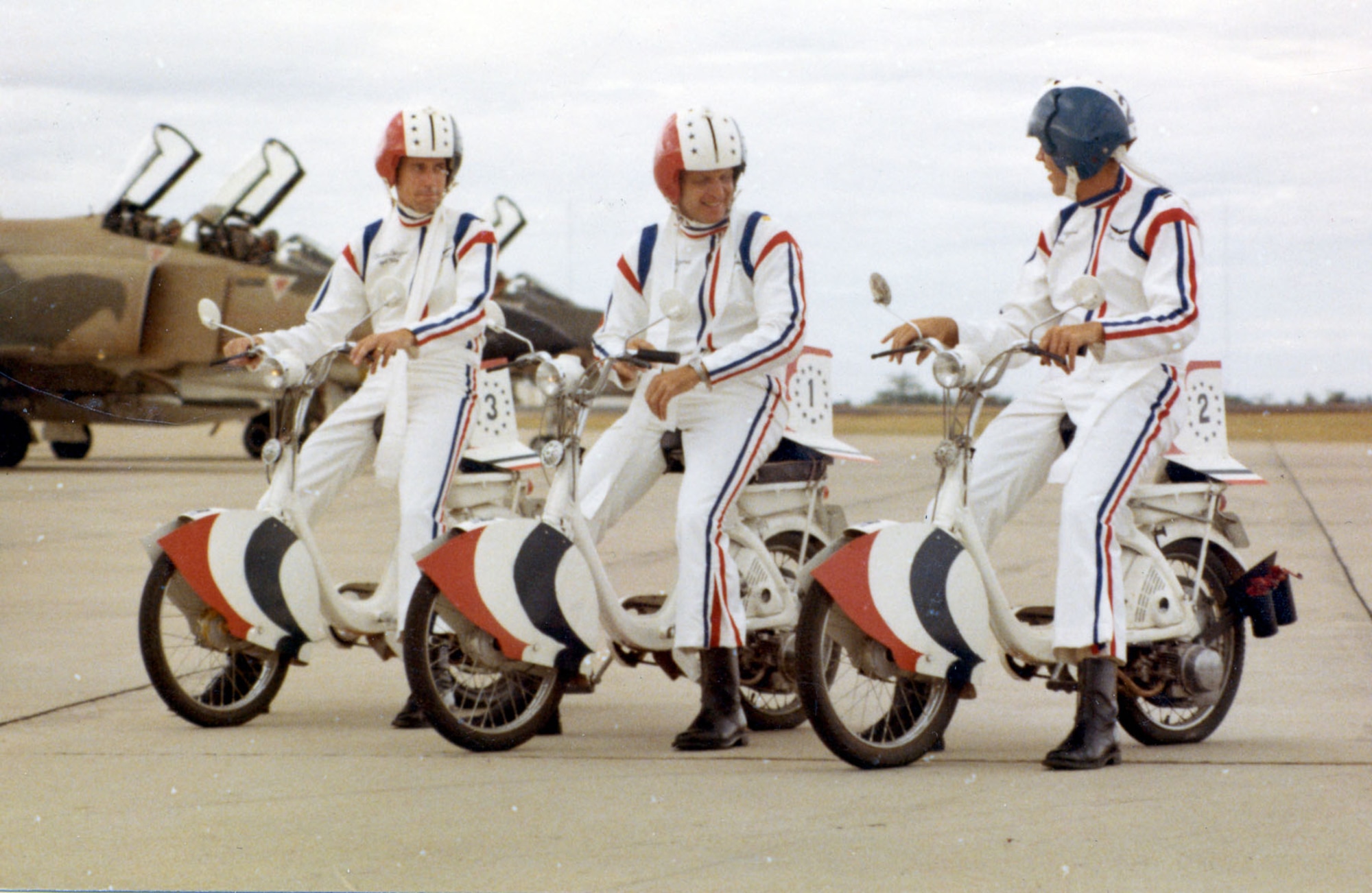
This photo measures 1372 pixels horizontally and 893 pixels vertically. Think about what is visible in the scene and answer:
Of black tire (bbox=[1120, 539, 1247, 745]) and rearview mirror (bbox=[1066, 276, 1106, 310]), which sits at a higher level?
rearview mirror (bbox=[1066, 276, 1106, 310])

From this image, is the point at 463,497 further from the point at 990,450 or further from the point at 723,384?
the point at 990,450

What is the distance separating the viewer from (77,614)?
311 inches

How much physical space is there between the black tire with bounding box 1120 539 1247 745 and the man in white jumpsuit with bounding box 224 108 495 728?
2.17m

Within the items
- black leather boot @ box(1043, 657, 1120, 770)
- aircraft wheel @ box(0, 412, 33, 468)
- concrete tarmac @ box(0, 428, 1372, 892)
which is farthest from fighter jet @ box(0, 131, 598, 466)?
black leather boot @ box(1043, 657, 1120, 770)

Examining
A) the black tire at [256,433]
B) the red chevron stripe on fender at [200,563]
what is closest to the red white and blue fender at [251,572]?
the red chevron stripe on fender at [200,563]

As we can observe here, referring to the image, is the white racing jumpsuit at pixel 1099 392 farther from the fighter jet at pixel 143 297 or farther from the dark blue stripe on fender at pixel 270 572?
the fighter jet at pixel 143 297

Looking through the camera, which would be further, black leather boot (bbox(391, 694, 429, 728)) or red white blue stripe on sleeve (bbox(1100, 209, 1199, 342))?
black leather boot (bbox(391, 694, 429, 728))

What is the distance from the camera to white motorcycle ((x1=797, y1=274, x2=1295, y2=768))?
435cm

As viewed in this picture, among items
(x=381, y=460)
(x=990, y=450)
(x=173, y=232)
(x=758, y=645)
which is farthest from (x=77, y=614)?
(x=173, y=232)

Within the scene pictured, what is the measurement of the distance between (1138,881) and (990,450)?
1.73m

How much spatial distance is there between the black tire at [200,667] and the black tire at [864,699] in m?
1.80

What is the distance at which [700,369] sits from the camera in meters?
4.69

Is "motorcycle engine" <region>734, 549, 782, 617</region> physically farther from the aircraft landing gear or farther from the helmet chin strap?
the aircraft landing gear

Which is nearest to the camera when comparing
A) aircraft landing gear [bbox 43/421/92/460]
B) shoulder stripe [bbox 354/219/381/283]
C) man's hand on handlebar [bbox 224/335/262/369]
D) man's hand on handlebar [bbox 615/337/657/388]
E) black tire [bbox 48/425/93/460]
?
man's hand on handlebar [bbox 615/337/657/388]
